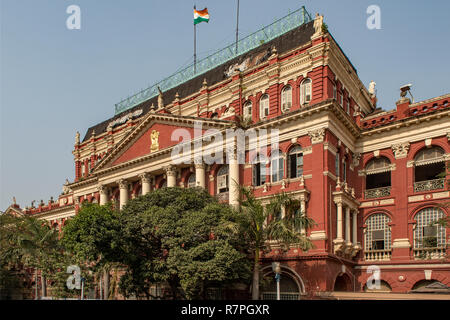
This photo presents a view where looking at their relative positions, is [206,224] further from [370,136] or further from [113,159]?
[113,159]

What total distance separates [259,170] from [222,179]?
3.53m

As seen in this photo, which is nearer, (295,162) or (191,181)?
(295,162)

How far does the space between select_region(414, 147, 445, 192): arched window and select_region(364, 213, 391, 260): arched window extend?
3344mm

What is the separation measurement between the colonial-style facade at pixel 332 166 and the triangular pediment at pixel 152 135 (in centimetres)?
11

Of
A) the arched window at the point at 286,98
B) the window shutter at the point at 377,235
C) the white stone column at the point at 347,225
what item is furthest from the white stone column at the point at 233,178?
the window shutter at the point at 377,235

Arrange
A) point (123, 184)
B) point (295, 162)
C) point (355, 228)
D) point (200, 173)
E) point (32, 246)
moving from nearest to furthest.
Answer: point (295, 162) → point (355, 228) → point (200, 173) → point (32, 246) → point (123, 184)

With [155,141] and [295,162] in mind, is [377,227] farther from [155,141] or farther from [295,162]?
Result: [155,141]

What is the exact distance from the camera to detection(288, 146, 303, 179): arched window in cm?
3359

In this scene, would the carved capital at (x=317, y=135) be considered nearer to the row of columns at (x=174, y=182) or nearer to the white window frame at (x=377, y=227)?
the row of columns at (x=174, y=182)

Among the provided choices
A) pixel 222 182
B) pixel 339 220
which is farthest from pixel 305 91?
pixel 339 220

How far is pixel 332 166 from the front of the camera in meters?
32.8

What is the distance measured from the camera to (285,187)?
33.2 metres

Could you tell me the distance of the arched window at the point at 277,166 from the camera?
3434 cm
